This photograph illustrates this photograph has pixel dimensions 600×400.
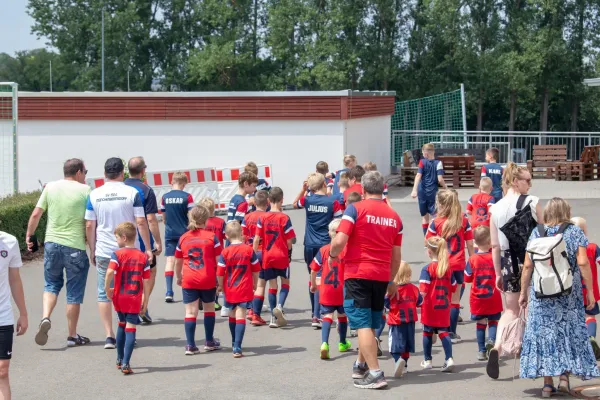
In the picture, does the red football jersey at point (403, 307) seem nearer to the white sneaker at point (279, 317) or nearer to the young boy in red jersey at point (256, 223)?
the white sneaker at point (279, 317)

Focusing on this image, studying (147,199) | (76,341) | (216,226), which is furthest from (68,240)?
(216,226)

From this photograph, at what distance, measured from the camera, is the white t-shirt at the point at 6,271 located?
655 centimetres

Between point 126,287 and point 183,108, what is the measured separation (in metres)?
15.0

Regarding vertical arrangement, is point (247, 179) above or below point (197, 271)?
above

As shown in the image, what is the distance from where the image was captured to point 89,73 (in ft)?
178

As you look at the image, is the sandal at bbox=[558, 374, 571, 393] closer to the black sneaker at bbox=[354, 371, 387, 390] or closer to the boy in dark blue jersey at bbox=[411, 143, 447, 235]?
the black sneaker at bbox=[354, 371, 387, 390]

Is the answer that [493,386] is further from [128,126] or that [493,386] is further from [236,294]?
[128,126]

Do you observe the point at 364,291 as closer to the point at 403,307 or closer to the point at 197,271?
the point at 403,307

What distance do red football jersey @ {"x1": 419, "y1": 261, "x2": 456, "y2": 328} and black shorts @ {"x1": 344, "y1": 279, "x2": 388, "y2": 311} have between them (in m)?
Result: 0.53

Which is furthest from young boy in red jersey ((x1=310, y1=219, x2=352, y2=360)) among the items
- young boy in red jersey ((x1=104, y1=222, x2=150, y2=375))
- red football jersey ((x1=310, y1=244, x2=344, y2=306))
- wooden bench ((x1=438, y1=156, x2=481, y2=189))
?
wooden bench ((x1=438, y1=156, x2=481, y2=189))

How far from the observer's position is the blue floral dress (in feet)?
25.0

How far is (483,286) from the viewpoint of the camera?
29.9 feet

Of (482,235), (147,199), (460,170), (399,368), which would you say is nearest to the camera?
(399,368)

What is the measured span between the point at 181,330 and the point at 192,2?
48.3m
